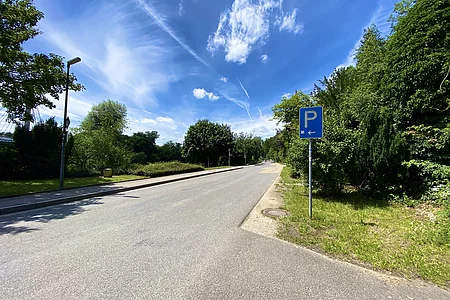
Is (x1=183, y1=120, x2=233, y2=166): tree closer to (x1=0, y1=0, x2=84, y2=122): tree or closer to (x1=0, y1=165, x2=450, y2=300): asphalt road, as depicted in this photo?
(x1=0, y1=0, x2=84, y2=122): tree

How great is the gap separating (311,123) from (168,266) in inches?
173

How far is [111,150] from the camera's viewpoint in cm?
1866

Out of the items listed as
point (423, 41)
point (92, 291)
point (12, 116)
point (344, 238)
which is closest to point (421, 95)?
point (423, 41)

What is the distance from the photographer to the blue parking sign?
5234 mm

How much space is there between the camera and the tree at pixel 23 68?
391 inches

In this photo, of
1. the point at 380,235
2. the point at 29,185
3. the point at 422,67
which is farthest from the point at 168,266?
the point at 29,185

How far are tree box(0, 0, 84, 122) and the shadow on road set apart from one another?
736cm

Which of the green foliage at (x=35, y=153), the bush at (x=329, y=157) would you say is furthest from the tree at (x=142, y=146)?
the bush at (x=329, y=157)

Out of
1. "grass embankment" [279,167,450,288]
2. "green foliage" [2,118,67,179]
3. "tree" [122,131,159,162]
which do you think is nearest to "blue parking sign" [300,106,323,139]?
"grass embankment" [279,167,450,288]

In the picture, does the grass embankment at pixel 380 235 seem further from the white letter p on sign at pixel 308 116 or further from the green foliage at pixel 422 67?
the green foliage at pixel 422 67

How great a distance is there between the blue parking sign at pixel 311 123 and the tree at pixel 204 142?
35.0 metres

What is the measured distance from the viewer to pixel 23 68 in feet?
34.2

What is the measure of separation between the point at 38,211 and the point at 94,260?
471 cm

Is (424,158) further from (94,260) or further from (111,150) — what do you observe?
(111,150)
